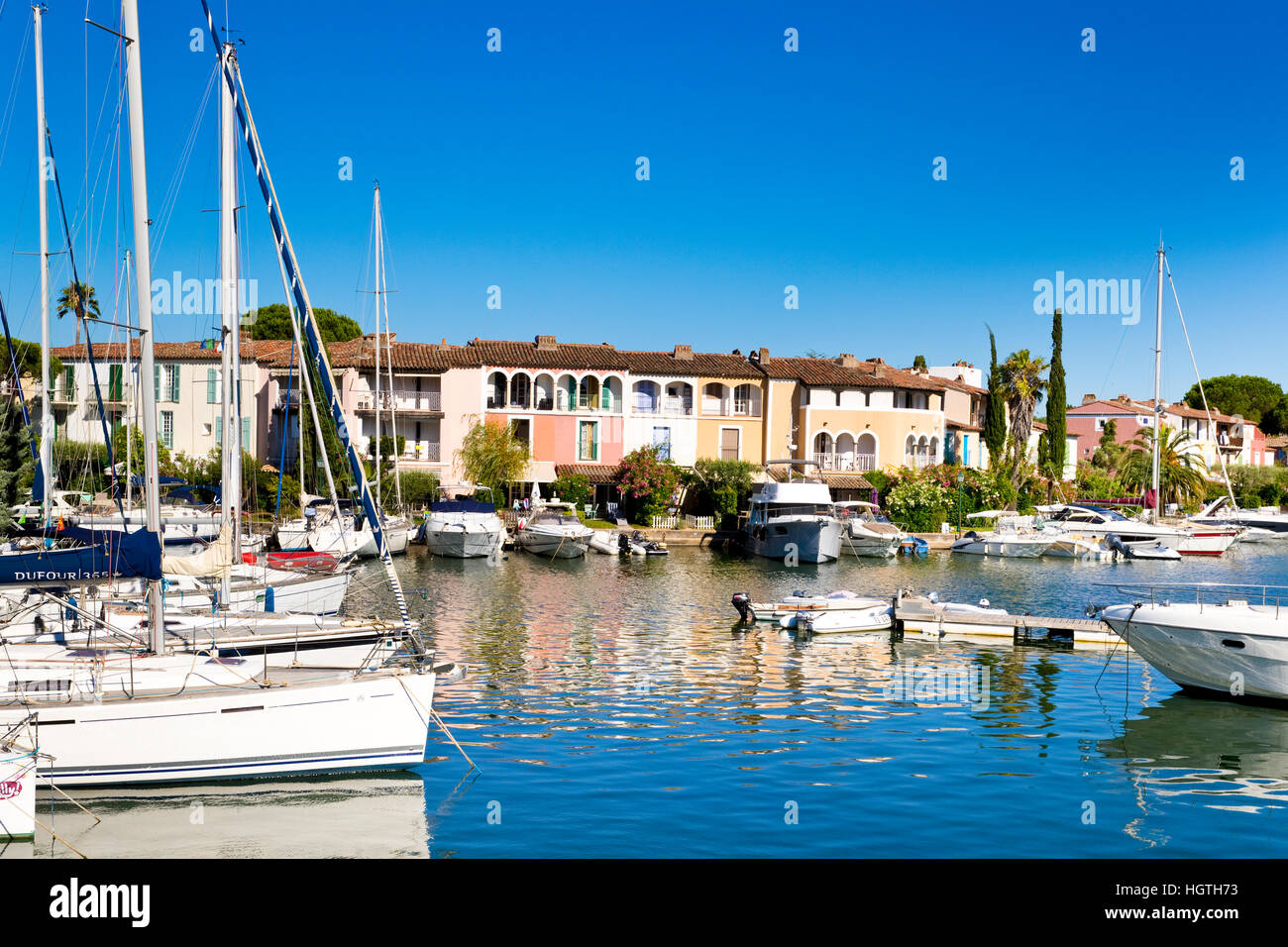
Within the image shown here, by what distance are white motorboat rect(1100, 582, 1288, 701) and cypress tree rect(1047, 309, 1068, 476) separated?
6142 centimetres

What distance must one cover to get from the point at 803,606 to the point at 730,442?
41.4 metres

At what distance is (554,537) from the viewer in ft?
174

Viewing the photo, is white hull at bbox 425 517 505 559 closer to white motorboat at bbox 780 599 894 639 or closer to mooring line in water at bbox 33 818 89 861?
white motorboat at bbox 780 599 894 639

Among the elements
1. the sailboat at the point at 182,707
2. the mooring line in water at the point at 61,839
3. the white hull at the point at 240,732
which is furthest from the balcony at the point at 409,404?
the mooring line in water at the point at 61,839

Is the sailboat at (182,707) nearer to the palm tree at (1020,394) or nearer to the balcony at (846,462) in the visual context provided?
the balcony at (846,462)

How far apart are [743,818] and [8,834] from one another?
890 cm

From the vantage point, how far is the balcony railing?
71625mm

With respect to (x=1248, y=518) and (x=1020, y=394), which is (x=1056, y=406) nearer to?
(x=1020, y=394)

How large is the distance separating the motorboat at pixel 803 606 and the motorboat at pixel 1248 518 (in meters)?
47.9

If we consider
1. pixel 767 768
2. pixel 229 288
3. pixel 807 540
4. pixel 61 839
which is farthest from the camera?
pixel 807 540

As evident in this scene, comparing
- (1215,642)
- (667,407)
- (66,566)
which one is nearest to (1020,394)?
(667,407)

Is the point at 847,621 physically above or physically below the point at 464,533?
below
